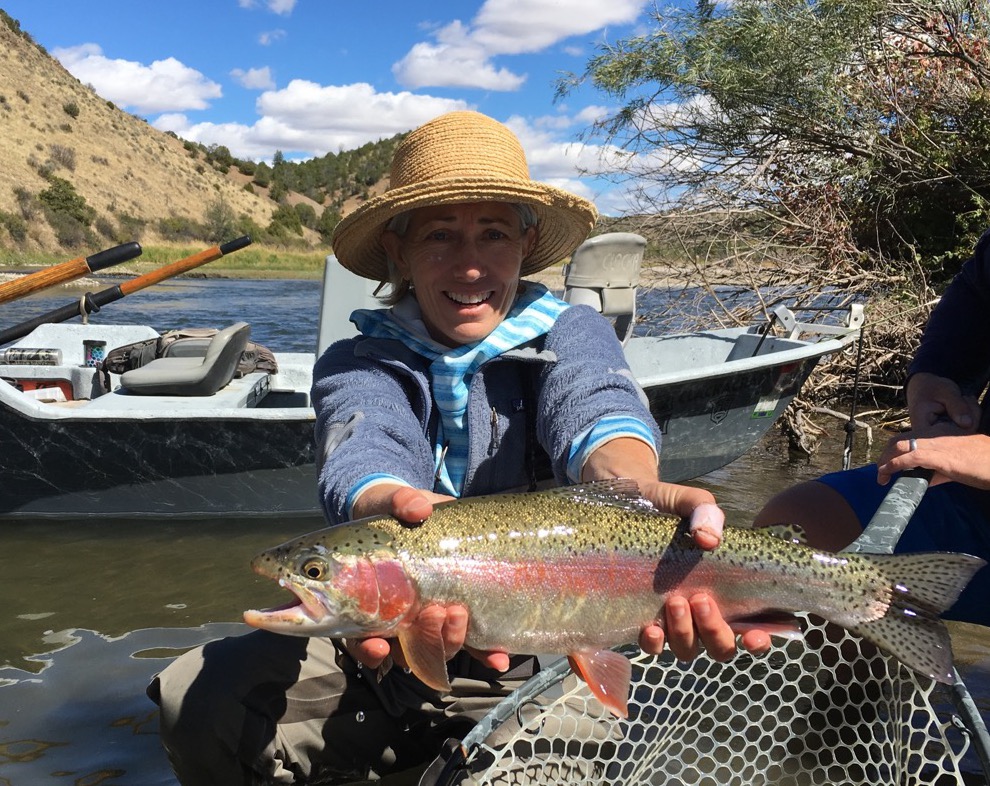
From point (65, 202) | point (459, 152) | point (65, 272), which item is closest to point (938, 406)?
point (459, 152)

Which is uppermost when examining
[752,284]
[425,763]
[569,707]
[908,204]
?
[908,204]

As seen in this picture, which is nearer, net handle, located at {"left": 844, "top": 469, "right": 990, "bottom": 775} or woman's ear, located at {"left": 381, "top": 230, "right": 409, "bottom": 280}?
net handle, located at {"left": 844, "top": 469, "right": 990, "bottom": 775}

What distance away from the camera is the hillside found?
53738mm

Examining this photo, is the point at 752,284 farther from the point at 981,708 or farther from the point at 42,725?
the point at 42,725

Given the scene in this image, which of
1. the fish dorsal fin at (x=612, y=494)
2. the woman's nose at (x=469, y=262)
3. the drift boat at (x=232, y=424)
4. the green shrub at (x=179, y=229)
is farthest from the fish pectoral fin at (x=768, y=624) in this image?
the green shrub at (x=179, y=229)

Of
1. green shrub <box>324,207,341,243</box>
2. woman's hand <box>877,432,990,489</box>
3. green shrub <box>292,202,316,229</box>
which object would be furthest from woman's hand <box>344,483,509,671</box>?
A: green shrub <box>292,202,316,229</box>

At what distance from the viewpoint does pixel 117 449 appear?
20.4ft

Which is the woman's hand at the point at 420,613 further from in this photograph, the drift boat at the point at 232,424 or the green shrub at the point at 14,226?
the green shrub at the point at 14,226

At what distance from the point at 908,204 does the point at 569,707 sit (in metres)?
11.7

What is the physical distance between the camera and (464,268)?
106 inches

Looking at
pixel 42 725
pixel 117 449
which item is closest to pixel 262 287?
pixel 117 449

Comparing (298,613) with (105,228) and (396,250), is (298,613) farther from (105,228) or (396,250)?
(105,228)

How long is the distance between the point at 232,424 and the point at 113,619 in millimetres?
Answer: 1601

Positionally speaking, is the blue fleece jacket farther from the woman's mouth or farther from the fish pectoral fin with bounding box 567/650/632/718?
the fish pectoral fin with bounding box 567/650/632/718
